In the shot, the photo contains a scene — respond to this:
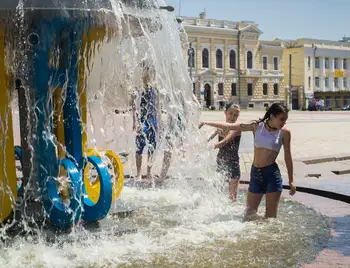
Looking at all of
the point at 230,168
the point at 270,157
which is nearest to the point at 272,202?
the point at 270,157

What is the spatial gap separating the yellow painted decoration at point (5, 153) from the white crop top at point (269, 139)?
1.97 meters

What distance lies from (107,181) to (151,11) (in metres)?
1.36

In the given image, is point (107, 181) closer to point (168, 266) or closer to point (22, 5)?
point (168, 266)

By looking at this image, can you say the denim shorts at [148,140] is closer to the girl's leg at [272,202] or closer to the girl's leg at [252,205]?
the girl's leg at [252,205]

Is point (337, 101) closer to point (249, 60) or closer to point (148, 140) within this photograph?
point (249, 60)

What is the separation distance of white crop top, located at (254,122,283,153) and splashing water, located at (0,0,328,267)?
2.11 ft

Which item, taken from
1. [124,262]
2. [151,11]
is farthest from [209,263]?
[151,11]

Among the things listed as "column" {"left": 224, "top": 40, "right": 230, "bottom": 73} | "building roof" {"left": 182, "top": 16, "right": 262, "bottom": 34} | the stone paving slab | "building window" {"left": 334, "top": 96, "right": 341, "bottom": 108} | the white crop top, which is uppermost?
"building roof" {"left": 182, "top": 16, "right": 262, "bottom": 34}

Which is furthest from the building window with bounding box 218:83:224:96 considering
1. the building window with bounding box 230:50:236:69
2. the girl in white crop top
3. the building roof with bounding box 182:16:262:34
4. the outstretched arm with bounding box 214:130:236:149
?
the girl in white crop top

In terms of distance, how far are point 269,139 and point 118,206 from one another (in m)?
1.58

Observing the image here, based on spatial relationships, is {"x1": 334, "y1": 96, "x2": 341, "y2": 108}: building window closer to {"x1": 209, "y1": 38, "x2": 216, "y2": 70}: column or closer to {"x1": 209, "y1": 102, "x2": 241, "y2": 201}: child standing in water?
{"x1": 209, "y1": 38, "x2": 216, "y2": 70}: column

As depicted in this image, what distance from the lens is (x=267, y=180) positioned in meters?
4.27

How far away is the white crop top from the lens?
4211 mm

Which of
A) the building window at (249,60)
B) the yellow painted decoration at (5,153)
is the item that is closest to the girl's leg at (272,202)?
the yellow painted decoration at (5,153)
